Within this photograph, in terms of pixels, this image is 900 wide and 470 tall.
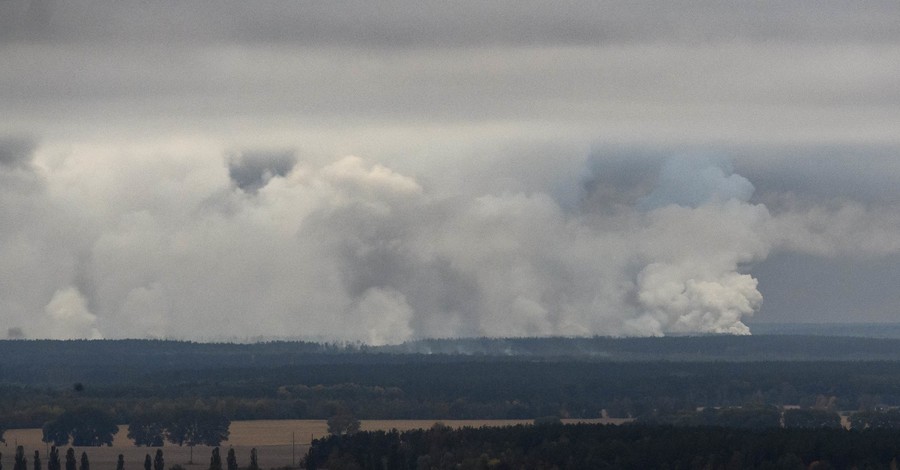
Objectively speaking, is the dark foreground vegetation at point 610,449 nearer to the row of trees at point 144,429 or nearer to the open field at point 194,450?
the open field at point 194,450

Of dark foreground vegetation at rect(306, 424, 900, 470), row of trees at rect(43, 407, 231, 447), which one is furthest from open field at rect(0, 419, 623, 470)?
dark foreground vegetation at rect(306, 424, 900, 470)

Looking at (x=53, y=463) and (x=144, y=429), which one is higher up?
(x=144, y=429)

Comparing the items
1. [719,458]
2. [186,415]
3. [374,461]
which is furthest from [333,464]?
[186,415]

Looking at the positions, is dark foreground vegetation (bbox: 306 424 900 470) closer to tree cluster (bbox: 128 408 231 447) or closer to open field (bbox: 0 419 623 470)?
open field (bbox: 0 419 623 470)

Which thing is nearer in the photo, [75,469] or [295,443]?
[75,469]

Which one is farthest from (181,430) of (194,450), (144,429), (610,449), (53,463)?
(610,449)

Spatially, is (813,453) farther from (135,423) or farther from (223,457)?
(135,423)

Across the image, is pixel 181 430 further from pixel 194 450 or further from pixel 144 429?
pixel 194 450
